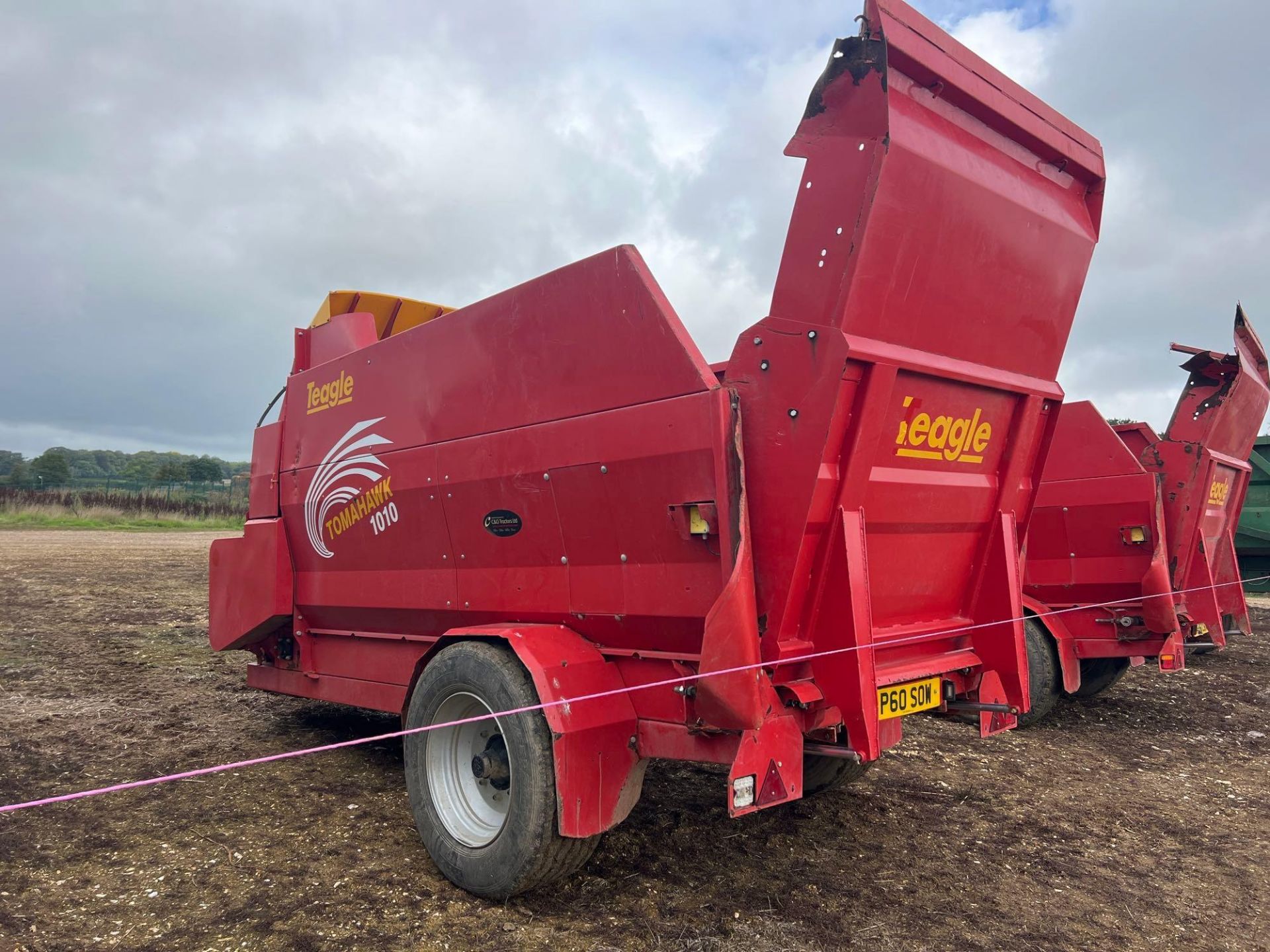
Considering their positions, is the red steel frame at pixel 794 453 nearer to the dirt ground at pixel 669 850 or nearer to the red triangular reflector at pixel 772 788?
the red triangular reflector at pixel 772 788

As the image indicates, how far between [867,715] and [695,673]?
643 mm

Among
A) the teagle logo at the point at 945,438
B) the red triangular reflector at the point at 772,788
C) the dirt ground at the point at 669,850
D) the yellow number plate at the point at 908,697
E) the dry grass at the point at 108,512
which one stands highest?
the teagle logo at the point at 945,438

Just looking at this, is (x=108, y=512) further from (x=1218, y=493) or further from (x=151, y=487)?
(x=1218, y=493)

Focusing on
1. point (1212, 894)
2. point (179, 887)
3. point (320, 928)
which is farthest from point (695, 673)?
point (1212, 894)

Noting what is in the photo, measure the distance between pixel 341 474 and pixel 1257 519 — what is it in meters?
13.3

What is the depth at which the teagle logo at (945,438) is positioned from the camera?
3.42 meters

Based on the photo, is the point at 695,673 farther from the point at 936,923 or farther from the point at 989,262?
the point at 989,262

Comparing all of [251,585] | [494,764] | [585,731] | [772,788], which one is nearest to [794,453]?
[772,788]

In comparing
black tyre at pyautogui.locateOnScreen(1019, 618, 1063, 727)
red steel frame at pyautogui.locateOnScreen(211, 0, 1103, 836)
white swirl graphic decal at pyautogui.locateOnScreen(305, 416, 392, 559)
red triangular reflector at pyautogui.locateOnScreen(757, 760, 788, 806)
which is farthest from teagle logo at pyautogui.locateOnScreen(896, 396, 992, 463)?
black tyre at pyautogui.locateOnScreen(1019, 618, 1063, 727)

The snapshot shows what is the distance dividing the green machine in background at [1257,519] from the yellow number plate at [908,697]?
37.5ft

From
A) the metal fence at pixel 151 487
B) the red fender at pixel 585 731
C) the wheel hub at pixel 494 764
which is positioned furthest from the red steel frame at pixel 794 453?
the metal fence at pixel 151 487

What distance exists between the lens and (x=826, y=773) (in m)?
4.41

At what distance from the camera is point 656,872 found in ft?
12.2

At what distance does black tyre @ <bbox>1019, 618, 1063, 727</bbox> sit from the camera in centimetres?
677
